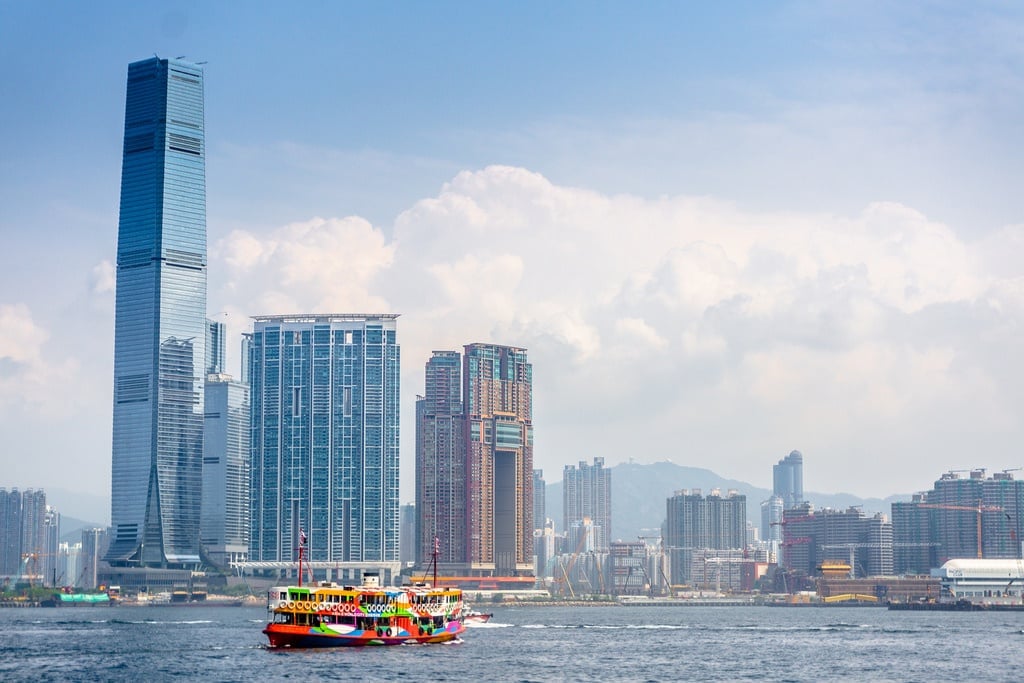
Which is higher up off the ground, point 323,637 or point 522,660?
point 323,637

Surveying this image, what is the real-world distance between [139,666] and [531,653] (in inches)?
1722

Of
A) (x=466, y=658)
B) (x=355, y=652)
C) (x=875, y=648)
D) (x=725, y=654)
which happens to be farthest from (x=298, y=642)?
(x=875, y=648)

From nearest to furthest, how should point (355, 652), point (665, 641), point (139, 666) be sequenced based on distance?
1. point (139, 666)
2. point (355, 652)
3. point (665, 641)

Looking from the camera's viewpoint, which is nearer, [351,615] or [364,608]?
[351,615]

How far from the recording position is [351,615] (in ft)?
521

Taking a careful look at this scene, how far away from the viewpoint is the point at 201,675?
13325cm

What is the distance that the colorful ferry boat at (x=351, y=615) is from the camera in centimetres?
15675

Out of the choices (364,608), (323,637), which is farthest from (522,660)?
(323,637)

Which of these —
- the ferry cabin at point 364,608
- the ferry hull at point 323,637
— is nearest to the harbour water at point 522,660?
the ferry hull at point 323,637

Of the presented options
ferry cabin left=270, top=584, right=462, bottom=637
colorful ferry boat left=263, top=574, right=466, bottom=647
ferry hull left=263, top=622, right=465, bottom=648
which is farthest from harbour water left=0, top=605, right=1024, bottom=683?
ferry cabin left=270, top=584, right=462, bottom=637

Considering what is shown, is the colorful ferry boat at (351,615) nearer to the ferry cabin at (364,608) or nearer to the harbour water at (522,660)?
the ferry cabin at (364,608)

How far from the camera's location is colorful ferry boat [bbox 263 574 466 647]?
15675cm

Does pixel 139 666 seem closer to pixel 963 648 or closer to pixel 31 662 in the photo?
pixel 31 662

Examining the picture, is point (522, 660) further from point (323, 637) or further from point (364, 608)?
point (323, 637)
